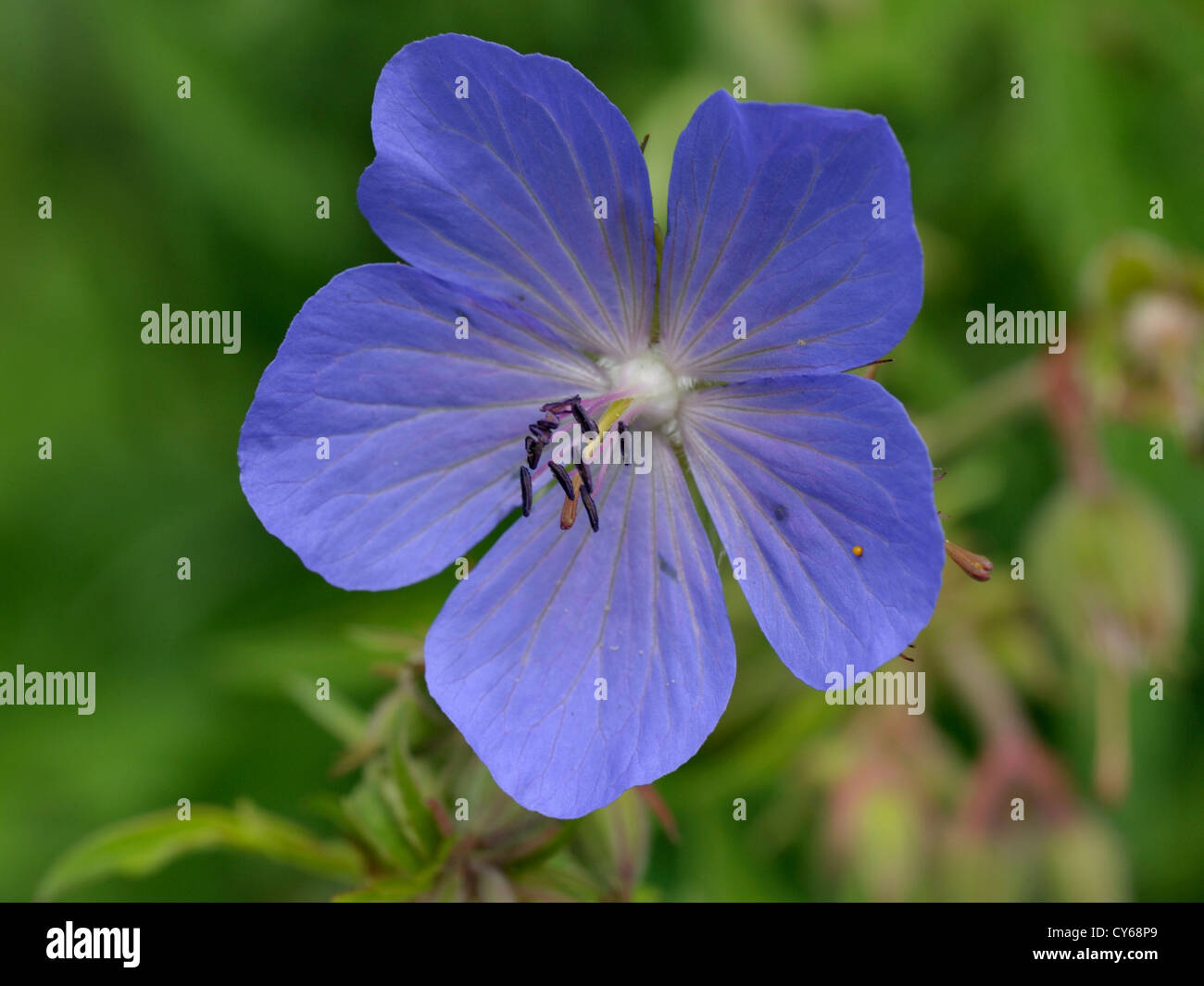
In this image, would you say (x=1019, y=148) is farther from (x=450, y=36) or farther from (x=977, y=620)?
(x=450, y=36)

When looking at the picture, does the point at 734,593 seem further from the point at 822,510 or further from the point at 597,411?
the point at 822,510

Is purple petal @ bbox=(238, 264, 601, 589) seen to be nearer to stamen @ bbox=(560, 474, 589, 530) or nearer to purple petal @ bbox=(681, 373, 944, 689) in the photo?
stamen @ bbox=(560, 474, 589, 530)

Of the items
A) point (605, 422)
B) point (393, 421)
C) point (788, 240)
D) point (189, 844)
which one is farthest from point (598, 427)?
point (189, 844)

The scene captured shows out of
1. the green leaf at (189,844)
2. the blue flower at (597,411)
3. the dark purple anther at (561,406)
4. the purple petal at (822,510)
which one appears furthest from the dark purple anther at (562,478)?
the green leaf at (189,844)

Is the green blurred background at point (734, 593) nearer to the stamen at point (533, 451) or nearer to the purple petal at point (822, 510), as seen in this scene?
the purple petal at point (822, 510)

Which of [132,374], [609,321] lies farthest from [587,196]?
[132,374]

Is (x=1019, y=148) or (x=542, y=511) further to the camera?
(x=1019, y=148)
